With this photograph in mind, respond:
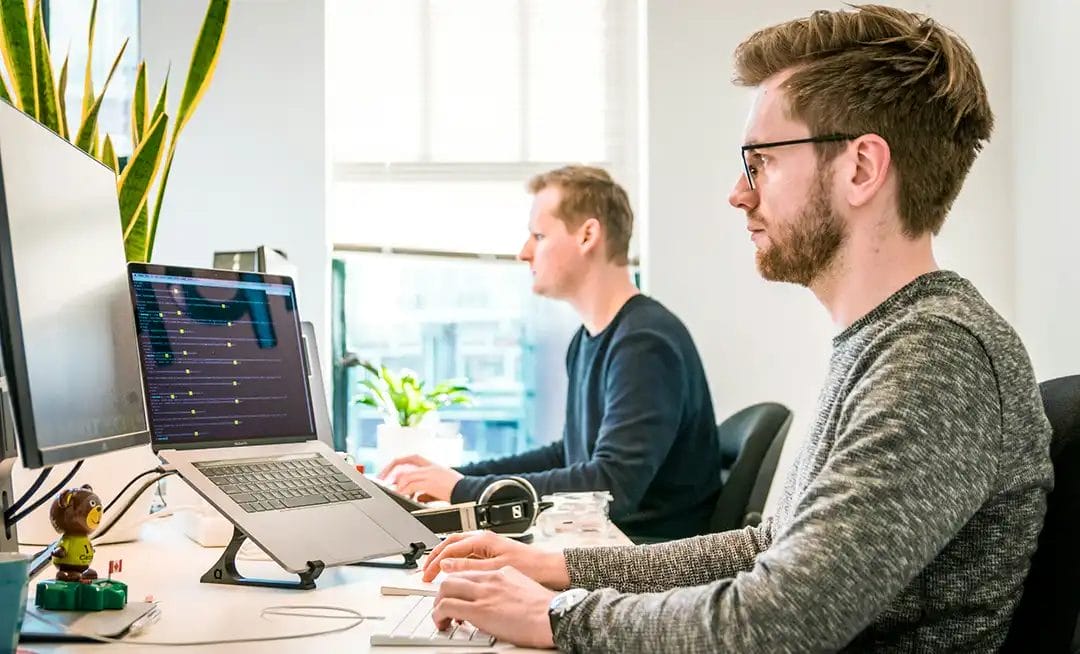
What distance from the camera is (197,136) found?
387 cm

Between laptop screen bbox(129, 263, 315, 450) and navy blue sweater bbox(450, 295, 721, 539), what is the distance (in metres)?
0.60

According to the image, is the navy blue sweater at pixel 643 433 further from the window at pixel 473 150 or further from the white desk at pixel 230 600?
the window at pixel 473 150

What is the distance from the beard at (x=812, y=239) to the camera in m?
1.22

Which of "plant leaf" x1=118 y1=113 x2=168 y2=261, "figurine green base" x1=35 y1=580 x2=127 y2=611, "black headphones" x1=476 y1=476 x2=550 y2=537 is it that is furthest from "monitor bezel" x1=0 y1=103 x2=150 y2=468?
"plant leaf" x1=118 y1=113 x2=168 y2=261

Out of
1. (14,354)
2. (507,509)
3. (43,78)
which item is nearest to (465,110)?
(43,78)

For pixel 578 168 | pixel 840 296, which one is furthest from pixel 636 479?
pixel 840 296

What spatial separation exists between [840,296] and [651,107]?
8.68 feet

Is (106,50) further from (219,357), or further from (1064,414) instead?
(1064,414)

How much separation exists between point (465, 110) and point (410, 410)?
1117mm

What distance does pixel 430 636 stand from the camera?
1104mm

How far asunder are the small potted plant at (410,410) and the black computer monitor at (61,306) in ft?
6.99

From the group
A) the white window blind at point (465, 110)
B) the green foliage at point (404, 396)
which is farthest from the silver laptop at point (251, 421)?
the white window blind at point (465, 110)

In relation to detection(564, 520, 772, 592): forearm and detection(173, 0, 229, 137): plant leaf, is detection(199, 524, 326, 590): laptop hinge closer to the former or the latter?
detection(564, 520, 772, 592): forearm

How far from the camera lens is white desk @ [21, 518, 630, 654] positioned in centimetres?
109
